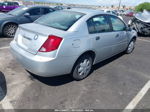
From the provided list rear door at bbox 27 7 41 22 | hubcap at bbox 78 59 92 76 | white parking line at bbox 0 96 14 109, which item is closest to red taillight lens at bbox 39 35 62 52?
hubcap at bbox 78 59 92 76

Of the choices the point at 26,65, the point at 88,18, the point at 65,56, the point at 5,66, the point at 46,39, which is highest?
the point at 88,18

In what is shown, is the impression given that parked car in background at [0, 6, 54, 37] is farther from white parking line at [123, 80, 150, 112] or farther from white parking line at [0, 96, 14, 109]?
white parking line at [123, 80, 150, 112]

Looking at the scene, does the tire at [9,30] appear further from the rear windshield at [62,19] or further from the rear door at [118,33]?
the rear door at [118,33]

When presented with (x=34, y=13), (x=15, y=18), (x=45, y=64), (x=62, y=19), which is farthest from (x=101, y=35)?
(x=34, y=13)

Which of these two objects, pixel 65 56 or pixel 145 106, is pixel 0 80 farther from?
pixel 145 106

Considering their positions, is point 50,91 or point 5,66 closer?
point 50,91

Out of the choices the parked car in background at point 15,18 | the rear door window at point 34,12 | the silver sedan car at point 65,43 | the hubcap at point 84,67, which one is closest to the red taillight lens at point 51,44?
the silver sedan car at point 65,43

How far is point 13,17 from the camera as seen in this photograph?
22.7 ft

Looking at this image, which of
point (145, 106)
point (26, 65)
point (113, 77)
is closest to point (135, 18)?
point (113, 77)

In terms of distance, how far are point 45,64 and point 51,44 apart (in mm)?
390

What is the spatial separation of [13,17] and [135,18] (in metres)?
7.15

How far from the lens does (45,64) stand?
280cm

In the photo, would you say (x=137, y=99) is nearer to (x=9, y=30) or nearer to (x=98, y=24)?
(x=98, y=24)

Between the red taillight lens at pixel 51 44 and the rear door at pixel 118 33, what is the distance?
6.39ft
